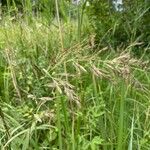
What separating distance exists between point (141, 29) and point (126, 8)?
25 cm

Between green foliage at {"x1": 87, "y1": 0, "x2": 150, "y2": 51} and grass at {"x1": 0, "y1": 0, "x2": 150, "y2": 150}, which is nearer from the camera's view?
grass at {"x1": 0, "y1": 0, "x2": 150, "y2": 150}

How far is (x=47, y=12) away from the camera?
1845 millimetres

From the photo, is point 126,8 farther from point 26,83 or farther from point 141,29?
point 26,83

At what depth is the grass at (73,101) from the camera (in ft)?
4.32

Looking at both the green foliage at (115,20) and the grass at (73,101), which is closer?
the grass at (73,101)

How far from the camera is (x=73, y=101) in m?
1.32

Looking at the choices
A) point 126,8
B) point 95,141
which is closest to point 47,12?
point 95,141

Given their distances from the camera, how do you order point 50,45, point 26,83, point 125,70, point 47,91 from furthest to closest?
point 50,45 → point 26,83 → point 47,91 → point 125,70

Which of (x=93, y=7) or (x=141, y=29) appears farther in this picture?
(x=93, y=7)

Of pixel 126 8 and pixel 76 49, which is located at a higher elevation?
pixel 76 49

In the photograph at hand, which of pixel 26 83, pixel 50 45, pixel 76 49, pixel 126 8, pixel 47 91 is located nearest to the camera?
pixel 76 49

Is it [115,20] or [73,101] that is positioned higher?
[73,101]

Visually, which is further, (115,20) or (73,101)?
(115,20)

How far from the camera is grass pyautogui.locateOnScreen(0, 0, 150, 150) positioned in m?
1.32
